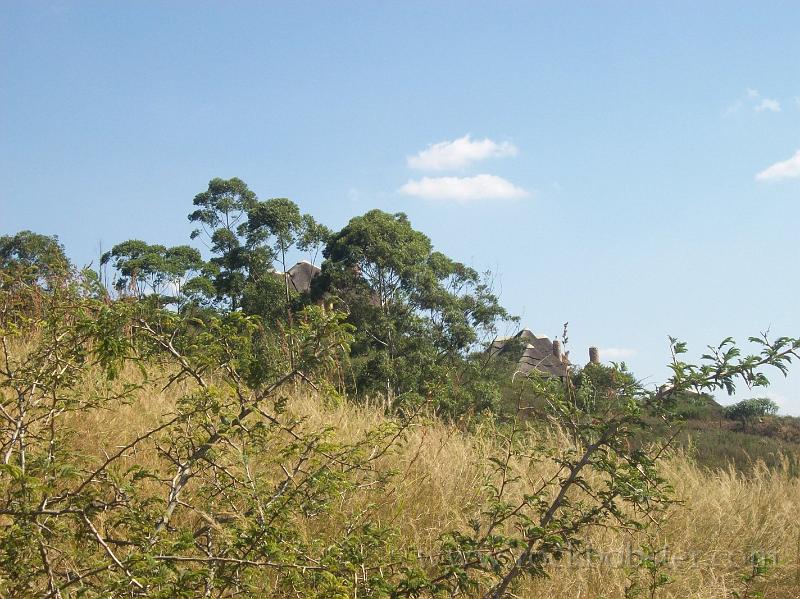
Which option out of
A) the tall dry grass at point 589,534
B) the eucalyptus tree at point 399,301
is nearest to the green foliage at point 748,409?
the eucalyptus tree at point 399,301

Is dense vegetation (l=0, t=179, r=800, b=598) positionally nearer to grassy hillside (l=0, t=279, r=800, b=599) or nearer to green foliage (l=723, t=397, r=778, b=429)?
grassy hillside (l=0, t=279, r=800, b=599)

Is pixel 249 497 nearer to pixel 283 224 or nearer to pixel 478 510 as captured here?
pixel 478 510

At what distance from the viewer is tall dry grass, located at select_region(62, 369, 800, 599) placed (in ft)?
14.3

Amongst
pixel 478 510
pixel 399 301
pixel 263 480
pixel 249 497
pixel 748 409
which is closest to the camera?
pixel 249 497

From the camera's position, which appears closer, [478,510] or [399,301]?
[478,510]

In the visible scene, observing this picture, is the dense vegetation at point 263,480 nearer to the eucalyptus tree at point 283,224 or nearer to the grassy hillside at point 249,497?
the grassy hillside at point 249,497

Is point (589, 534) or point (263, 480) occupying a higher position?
point (263, 480)

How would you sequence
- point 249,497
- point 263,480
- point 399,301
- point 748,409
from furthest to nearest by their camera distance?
1. point 748,409
2. point 399,301
3. point 263,480
4. point 249,497

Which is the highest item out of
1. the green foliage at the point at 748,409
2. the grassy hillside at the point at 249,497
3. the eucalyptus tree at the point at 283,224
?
the eucalyptus tree at the point at 283,224

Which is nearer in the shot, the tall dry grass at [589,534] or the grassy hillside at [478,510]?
the grassy hillside at [478,510]

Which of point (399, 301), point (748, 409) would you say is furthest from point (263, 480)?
point (748, 409)

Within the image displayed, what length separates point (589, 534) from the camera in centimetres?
493

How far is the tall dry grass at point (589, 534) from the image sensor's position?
171 inches

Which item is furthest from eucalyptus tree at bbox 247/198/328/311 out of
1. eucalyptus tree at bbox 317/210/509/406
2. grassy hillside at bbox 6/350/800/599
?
grassy hillside at bbox 6/350/800/599
